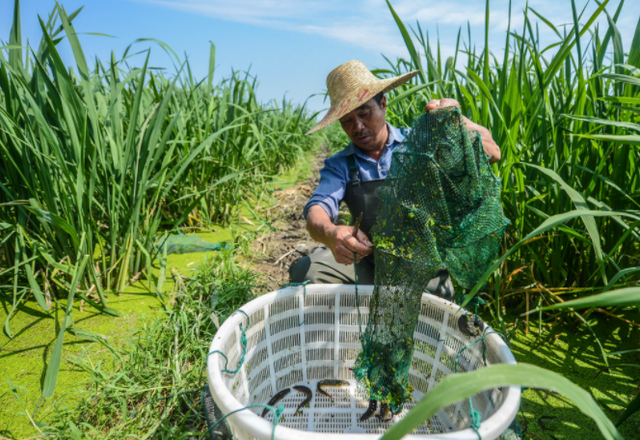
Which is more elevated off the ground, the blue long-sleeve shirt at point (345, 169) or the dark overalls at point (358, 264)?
the blue long-sleeve shirt at point (345, 169)

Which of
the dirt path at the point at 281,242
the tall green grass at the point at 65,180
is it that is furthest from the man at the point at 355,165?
the tall green grass at the point at 65,180

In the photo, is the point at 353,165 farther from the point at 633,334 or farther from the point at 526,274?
the point at 633,334

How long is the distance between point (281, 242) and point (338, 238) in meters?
1.35

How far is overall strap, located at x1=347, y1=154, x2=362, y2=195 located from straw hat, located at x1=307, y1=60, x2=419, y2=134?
0.19 m

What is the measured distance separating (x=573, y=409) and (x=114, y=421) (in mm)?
1296

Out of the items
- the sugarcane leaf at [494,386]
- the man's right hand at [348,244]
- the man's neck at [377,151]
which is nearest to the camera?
the sugarcane leaf at [494,386]

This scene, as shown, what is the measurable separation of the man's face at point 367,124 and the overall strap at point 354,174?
6 cm

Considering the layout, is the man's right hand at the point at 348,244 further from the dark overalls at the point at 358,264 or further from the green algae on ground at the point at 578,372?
the green algae on ground at the point at 578,372

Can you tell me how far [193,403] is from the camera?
1.04 m

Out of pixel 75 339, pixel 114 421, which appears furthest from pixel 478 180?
pixel 75 339

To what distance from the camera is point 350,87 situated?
4.34 feet

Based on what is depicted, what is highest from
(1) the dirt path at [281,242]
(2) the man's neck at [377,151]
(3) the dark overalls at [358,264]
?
(2) the man's neck at [377,151]

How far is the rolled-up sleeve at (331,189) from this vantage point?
4.38 feet

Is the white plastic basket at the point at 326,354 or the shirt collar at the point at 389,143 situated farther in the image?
the shirt collar at the point at 389,143
